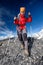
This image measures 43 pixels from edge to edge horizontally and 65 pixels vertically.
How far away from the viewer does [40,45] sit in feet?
64.6

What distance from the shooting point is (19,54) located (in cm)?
1791

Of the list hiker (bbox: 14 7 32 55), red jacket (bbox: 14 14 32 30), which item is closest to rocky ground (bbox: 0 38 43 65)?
hiker (bbox: 14 7 32 55)

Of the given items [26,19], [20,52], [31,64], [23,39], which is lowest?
[31,64]

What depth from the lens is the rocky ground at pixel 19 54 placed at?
54.3 feet

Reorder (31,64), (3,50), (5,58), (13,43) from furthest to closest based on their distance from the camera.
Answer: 1. (13,43)
2. (3,50)
3. (5,58)
4. (31,64)

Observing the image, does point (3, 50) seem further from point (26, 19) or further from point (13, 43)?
point (26, 19)

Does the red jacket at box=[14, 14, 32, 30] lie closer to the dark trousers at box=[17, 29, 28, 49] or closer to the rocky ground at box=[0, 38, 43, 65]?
the dark trousers at box=[17, 29, 28, 49]

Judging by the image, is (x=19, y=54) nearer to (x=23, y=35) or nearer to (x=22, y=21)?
(x=23, y=35)

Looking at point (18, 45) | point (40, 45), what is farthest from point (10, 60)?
point (40, 45)

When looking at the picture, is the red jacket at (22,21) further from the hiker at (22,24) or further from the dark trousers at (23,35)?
the dark trousers at (23,35)

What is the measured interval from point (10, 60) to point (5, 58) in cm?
68

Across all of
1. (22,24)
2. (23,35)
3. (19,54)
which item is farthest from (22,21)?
(19,54)

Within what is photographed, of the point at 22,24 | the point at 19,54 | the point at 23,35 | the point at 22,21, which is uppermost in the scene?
the point at 22,21

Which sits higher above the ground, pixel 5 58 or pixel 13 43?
pixel 13 43
